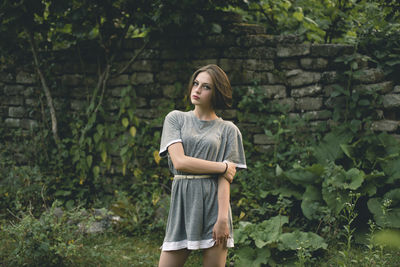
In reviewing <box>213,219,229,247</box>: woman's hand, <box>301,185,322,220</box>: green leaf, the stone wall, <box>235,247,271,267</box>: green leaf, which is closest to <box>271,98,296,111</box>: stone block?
the stone wall

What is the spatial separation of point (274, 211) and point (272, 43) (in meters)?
1.98

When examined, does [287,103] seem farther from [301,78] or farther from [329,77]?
[329,77]

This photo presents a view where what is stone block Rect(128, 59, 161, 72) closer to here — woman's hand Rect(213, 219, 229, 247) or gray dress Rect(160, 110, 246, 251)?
gray dress Rect(160, 110, 246, 251)

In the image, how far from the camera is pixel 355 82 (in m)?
4.14

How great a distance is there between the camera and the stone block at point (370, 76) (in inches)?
160

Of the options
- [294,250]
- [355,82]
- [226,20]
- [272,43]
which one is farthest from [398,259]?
[226,20]

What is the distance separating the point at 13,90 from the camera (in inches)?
203

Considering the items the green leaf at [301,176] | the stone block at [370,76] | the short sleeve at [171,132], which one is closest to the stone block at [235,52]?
the stone block at [370,76]

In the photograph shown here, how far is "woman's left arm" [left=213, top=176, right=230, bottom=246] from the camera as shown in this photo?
2.01m

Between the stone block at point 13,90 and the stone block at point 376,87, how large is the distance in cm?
428

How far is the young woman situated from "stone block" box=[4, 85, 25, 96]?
379 cm

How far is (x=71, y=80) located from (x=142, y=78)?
3.30 ft

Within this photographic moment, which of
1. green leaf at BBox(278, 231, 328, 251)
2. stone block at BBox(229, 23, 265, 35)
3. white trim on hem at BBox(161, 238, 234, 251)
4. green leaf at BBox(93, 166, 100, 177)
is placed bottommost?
green leaf at BBox(278, 231, 328, 251)

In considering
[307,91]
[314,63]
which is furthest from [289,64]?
[307,91]
